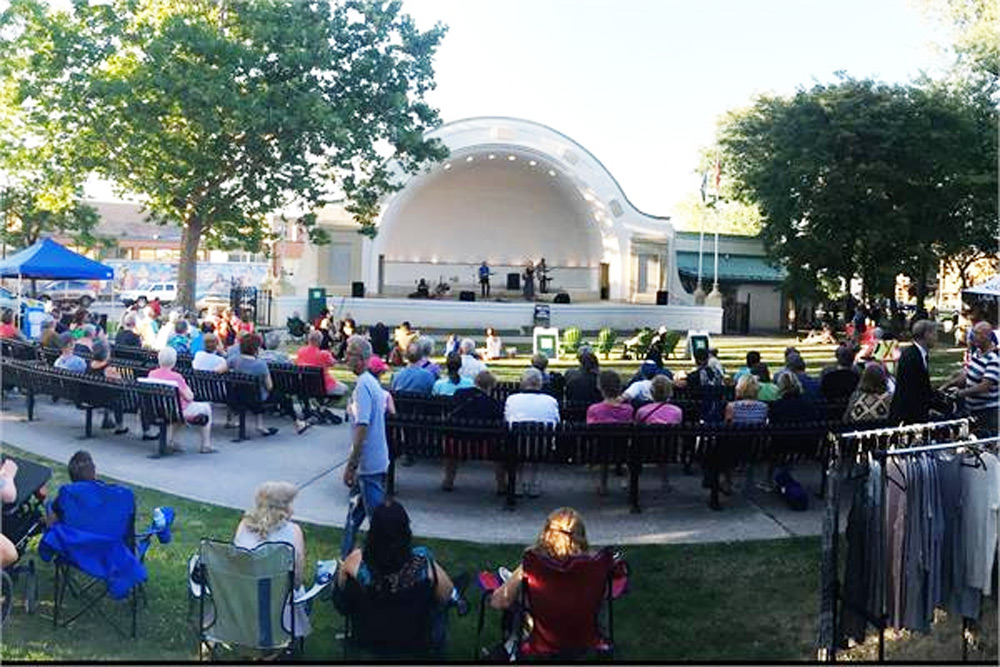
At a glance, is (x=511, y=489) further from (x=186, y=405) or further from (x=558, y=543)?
(x=186, y=405)

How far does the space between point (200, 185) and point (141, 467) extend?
16448 millimetres

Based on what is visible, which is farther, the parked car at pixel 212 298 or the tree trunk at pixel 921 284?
the parked car at pixel 212 298

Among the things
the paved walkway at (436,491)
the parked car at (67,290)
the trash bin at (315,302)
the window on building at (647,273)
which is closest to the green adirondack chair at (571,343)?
the trash bin at (315,302)

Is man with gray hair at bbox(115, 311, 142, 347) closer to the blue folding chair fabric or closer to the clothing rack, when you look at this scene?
the blue folding chair fabric

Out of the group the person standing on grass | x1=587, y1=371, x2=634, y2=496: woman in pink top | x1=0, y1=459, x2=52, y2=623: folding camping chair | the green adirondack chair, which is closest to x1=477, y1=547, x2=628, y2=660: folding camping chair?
the person standing on grass

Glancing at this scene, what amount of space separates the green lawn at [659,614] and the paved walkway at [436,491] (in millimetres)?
447

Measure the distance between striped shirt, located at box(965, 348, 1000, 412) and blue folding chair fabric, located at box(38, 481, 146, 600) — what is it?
24.6 feet

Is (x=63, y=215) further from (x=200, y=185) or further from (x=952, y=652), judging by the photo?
(x=952, y=652)

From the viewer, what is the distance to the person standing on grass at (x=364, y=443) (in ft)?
19.6

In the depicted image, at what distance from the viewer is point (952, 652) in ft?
16.8

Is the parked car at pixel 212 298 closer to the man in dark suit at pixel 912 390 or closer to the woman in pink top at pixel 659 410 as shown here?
the woman in pink top at pixel 659 410

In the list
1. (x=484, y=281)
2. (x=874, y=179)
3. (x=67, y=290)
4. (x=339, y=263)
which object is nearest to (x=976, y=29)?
(x=874, y=179)

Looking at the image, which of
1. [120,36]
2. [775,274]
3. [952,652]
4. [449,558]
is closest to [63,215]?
[120,36]

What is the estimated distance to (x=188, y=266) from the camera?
25672mm
